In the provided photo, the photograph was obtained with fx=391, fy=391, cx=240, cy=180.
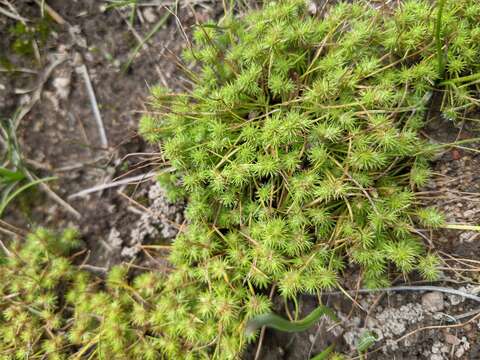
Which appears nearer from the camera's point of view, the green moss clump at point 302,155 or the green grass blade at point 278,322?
the green grass blade at point 278,322

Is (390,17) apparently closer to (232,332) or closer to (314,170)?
(314,170)

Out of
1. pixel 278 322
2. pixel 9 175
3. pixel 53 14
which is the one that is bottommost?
pixel 278 322

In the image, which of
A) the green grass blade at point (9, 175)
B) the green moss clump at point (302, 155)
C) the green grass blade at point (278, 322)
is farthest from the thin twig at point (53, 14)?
the green grass blade at point (278, 322)

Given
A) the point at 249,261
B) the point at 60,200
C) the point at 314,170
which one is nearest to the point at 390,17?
the point at 314,170

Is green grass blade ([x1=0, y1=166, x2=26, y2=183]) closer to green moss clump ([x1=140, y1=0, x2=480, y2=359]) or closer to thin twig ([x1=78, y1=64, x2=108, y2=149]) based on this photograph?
thin twig ([x1=78, y1=64, x2=108, y2=149])

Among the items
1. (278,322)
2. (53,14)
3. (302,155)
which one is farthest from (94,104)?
(278,322)

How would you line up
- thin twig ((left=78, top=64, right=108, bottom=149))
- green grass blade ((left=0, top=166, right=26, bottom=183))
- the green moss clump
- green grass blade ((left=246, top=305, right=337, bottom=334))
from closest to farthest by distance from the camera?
1. green grass blade ((left=246, top=305, right=337, bottom=334))
2. the green moss clump
3. green grass blade ((left=0, top=166, right=26, bottom=183))
4. thin twig ((left=78, top=64, right=108, bottom=149))

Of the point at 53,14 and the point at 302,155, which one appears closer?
the point at 302,155

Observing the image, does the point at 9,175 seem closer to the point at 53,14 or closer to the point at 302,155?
the point at 53,14

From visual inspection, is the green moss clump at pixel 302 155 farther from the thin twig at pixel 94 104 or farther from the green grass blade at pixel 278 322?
the thin twig at pixel 94 104

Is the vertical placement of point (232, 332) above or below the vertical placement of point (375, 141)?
below

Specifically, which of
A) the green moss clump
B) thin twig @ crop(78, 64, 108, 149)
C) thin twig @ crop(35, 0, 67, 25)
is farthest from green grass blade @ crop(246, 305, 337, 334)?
thin twig @ crop(35, 0, 67, 25)
